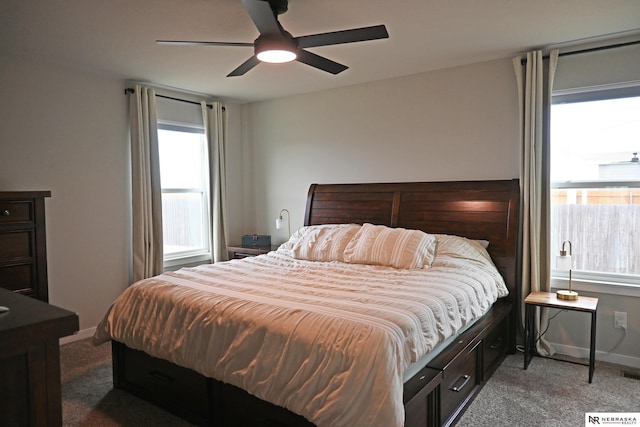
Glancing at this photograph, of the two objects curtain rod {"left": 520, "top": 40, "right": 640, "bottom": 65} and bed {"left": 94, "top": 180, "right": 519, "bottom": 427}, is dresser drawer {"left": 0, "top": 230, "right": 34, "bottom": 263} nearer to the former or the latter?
bed {"left": 94, "top": 180, "right": 519, "bottom": 427}

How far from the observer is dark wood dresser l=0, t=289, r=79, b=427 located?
1.06 m

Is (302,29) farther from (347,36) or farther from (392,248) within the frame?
(392,248)

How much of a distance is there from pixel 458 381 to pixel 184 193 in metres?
3.55

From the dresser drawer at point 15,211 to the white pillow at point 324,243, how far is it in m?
2.08

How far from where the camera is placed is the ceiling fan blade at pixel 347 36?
2273mm

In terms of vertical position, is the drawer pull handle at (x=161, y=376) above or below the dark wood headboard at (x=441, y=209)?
below

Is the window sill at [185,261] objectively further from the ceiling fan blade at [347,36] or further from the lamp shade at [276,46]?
the ceiling fan blade at [347,36]

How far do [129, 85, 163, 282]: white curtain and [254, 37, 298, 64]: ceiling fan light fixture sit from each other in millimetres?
2086

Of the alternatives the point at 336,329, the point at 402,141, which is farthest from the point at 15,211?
the point at 402,141

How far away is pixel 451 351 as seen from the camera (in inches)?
90.7

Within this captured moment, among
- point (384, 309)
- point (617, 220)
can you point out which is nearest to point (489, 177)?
point (617, 220)

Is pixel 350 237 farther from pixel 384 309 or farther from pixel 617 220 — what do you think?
pixel 617 220

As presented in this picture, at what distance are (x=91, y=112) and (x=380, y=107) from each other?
279cm

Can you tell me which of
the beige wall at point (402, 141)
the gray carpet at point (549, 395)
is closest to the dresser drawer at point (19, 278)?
the beige wall at point (402, 141)
